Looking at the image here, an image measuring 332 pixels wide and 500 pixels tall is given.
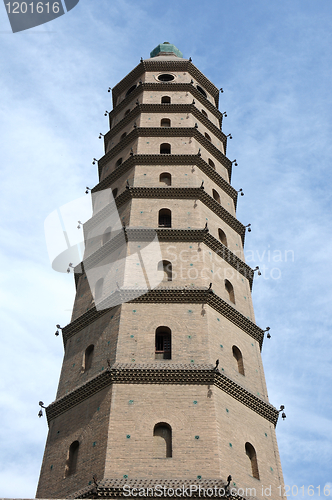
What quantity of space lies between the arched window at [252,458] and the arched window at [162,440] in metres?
2.29

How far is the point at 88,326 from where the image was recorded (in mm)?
17828

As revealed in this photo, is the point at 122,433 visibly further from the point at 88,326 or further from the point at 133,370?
the point at 88,326

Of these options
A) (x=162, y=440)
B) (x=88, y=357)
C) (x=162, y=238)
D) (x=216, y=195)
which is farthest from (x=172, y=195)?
(x=162, y=440)

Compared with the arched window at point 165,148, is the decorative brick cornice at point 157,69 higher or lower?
higher

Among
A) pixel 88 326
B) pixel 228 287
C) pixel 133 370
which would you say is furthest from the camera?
pixel 228 287

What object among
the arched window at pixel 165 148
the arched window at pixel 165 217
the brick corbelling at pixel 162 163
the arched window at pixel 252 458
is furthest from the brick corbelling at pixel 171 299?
the arched window at pixel 165 148

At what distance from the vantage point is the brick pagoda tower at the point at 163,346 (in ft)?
44.5

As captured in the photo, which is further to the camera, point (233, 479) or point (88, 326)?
point (88, 326)

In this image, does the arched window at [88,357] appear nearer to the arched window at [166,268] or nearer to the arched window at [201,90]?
the arched window at [166,268]

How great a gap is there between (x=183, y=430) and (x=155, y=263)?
19.9 feet

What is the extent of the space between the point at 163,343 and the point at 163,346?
12cm

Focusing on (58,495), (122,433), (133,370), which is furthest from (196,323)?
(58,495)

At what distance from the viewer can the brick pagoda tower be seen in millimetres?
13570

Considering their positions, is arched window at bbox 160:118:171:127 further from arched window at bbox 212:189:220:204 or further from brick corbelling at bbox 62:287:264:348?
brick corbelling at bbox 62:287:264:348
